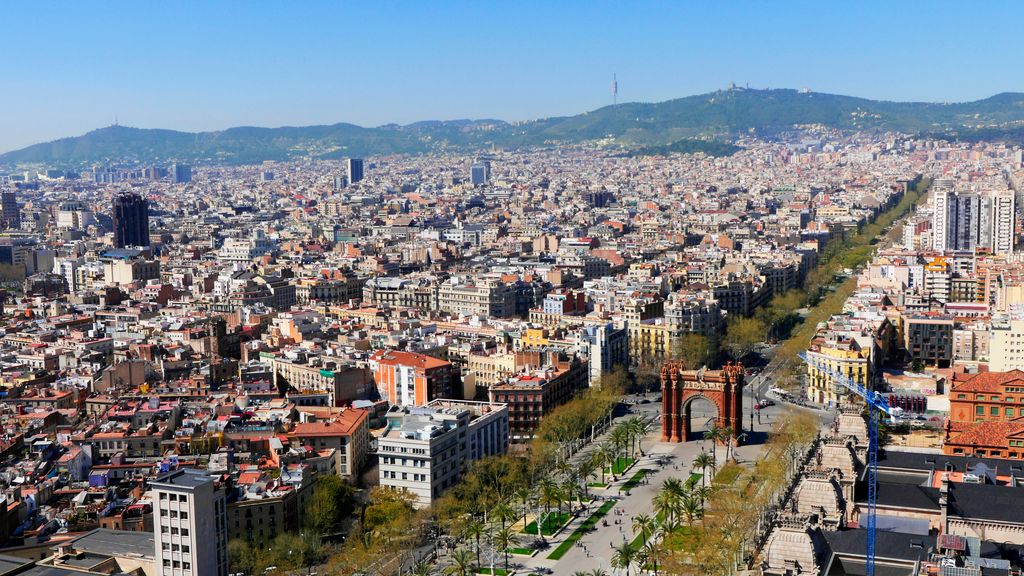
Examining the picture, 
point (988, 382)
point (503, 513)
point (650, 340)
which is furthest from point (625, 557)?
point (650, 340)

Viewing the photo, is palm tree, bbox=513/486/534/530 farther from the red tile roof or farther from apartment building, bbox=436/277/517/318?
apartment building, bbox=436/277/517/318

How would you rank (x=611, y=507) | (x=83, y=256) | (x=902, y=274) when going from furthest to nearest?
(x=83, y=256) < (x=902, y=274) < (x=611, y=507)

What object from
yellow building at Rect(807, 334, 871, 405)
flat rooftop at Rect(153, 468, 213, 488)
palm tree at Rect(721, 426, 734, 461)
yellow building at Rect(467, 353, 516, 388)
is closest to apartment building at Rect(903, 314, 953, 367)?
yellow building at Rect(807, 334, 871, 405)

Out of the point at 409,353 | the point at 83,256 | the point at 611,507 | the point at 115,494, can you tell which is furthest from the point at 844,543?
the point at 83,256

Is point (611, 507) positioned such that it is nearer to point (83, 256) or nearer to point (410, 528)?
point (410, 528)

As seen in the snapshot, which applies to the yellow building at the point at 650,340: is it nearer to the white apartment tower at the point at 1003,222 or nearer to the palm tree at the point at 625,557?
the palm tree at the point at 625,557

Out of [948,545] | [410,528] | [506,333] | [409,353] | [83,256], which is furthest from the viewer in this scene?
[83,256]

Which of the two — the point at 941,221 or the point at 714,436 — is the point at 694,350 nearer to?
the point at 714,436
